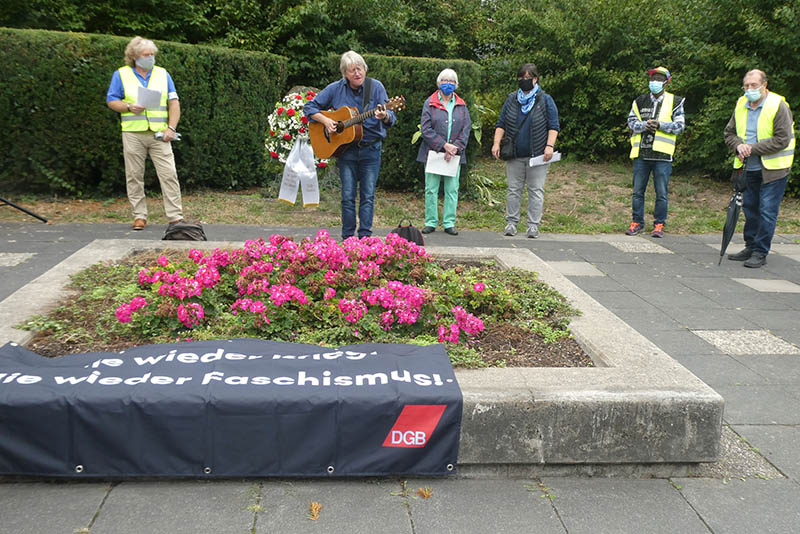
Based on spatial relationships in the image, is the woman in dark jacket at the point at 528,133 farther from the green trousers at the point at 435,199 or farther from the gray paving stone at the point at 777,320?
the gray paving stone at the point at 777,320

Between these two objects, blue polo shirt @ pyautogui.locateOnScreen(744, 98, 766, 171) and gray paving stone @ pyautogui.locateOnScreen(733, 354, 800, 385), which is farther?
blue polo shirt @ pyautogui.locateOnScreen(744, 98, 766, 171)

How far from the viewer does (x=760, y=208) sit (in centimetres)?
729

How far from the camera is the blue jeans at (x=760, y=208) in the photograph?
23.7 feet

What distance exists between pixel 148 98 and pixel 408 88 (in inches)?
167

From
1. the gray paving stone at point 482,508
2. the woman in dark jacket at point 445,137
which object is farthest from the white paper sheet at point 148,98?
the gray paving stone at point 482,508

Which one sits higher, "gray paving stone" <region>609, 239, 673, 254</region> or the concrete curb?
the concrete curb

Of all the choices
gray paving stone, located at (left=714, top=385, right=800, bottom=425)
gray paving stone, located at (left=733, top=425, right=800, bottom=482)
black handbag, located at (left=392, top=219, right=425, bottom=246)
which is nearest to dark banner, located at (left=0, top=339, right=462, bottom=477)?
gray paving stone, located at (left=733, top=425, right=800, bottom=482)

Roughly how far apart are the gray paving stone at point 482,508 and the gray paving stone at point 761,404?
4.84ft

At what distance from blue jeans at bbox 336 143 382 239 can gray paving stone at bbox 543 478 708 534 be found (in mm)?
4254

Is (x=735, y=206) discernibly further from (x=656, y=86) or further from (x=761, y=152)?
(x=656, y=86)

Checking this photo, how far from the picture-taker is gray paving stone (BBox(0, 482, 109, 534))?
2471 mm

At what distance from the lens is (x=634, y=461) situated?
117 inches

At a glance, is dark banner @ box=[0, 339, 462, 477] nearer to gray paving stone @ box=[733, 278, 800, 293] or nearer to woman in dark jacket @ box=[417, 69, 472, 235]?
gray paving stone @ box=[733, 278, 800, 293]

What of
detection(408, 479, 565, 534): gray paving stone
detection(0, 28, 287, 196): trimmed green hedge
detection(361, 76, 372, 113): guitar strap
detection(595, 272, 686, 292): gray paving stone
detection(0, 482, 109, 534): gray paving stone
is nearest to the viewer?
detection(0, 482, 109, 534): gray paving stone
